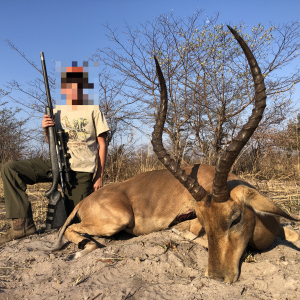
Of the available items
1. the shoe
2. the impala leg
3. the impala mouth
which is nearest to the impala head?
the impala mouth

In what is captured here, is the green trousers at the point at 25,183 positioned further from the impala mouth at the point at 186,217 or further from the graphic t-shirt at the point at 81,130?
the impala mouth at the point at 186,217

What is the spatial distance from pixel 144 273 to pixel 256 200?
55.2 inches

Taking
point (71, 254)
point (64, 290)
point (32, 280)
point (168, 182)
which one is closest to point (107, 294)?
point (64, 290)

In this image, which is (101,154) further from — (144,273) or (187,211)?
(144,273)

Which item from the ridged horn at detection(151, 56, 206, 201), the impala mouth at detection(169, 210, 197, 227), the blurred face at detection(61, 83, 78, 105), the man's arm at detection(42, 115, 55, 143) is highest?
the blurred face at detection(61, 83, 78, 105)

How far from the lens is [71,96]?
5.30 metres

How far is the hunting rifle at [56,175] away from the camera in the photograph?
15.8 ft

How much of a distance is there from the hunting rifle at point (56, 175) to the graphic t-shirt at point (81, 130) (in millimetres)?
162

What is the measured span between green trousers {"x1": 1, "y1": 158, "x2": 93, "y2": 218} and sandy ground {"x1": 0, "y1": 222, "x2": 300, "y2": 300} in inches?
33.5

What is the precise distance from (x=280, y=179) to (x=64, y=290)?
26.2ft

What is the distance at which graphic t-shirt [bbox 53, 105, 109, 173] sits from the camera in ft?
17.1

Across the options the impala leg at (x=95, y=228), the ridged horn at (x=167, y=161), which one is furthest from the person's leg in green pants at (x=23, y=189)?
the ridged horn at (x=167, y=161)

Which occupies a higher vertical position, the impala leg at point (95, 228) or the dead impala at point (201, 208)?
the dead impala at point (201, 208)

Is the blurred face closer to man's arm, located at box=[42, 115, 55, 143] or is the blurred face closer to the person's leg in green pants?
man's arm, located at box=[42, 115, 55, 143]
